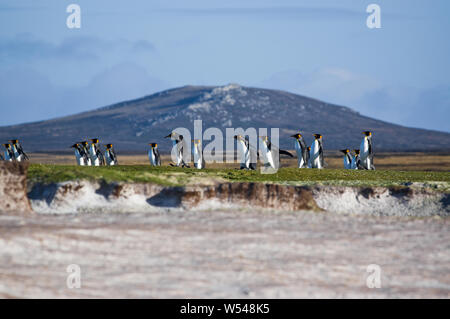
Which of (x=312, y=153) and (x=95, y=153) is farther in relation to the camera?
(x=95, y=153)

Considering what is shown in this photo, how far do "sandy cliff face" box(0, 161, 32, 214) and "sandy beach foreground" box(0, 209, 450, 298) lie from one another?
1.46 metres

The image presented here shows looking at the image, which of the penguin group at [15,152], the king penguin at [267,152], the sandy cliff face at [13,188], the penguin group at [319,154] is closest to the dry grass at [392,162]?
the penguin group at [15,152]

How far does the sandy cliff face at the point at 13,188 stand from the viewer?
14984mm

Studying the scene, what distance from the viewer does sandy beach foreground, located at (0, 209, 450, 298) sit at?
10.2 metres

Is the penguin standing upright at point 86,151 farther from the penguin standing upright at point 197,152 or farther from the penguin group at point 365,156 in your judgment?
the penguin group at point 365,156

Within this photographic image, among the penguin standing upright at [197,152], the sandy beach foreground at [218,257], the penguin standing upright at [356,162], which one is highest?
the penguin standing upright at [197,152]

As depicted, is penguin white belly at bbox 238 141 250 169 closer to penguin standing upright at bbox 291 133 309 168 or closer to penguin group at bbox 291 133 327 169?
penguin group at bbox 291 133 327 169

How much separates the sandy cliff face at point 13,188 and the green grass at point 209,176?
1146 mm

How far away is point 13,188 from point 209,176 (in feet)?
20.1

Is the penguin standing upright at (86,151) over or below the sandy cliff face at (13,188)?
over

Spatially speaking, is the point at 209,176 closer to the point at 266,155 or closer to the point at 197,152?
the point at 266,155

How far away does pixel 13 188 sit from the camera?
50.4ft

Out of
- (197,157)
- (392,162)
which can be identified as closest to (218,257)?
(197,157)
